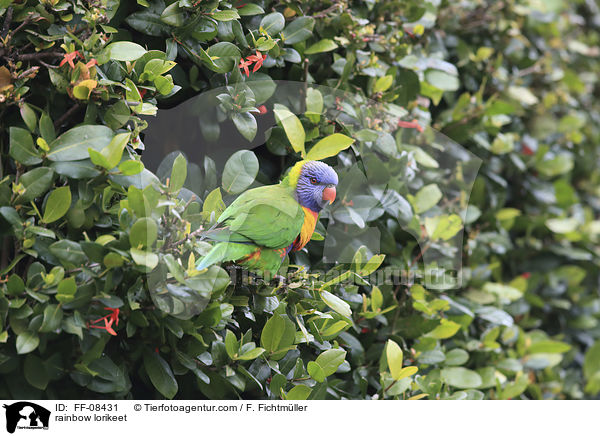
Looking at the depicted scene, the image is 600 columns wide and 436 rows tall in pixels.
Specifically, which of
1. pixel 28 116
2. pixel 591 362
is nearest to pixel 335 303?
pixel 28 116

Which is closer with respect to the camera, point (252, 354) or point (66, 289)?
point (66, 289)

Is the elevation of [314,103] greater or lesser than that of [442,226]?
greater

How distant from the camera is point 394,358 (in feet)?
4.42

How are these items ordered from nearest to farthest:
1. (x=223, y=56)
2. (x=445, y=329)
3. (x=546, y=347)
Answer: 1. (x=223, y=56)
2. (x=445, y=329)
3. (x=546, y=347)

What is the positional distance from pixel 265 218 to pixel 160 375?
1.29ft

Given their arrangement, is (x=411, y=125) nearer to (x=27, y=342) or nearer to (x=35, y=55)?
(x=35, y=55)

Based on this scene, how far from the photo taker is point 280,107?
1.21 metres

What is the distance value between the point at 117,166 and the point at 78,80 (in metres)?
0.19

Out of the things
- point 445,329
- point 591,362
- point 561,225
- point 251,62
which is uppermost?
point 251,62

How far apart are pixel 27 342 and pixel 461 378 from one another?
1.14 meters

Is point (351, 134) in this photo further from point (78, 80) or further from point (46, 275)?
point (46, 275)

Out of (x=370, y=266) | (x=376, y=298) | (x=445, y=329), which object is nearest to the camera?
(x=370, y=266)

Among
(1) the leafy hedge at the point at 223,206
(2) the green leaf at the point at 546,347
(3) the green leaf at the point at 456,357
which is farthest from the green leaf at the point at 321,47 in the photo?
(2) the green leaf at the point at 546,347

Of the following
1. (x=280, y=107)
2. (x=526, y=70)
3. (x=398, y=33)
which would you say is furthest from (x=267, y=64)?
(x=526, y=70)
